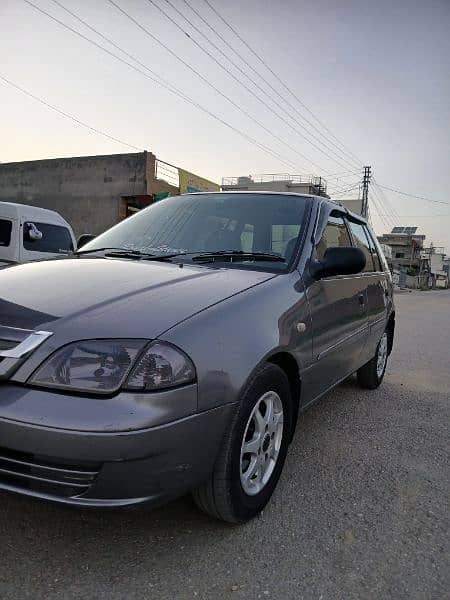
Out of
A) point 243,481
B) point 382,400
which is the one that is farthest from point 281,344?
point 382,400

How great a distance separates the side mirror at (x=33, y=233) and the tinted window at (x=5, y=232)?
32 cm

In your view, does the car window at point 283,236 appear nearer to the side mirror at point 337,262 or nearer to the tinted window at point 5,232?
the side mirror at point 337,262

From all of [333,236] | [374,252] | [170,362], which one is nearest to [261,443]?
[170,362]

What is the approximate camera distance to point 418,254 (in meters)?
87.1

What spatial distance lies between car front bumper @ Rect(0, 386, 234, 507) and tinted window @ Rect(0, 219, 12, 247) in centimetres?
766

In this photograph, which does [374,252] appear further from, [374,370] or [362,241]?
[374,370]

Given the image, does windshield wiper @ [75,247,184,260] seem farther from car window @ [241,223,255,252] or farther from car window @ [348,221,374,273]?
car window @ [348,221,374,273]

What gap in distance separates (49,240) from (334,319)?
7500mm

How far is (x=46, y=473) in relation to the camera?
179cm

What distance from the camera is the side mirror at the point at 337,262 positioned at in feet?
9.48

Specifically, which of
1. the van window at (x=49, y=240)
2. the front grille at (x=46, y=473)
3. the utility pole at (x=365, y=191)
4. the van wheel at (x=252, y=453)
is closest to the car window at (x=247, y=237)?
the van wheel at (x=252, y=453)

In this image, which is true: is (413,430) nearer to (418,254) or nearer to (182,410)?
(182,410)

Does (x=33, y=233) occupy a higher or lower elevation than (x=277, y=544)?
A: higher

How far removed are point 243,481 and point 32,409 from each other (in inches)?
41.4
